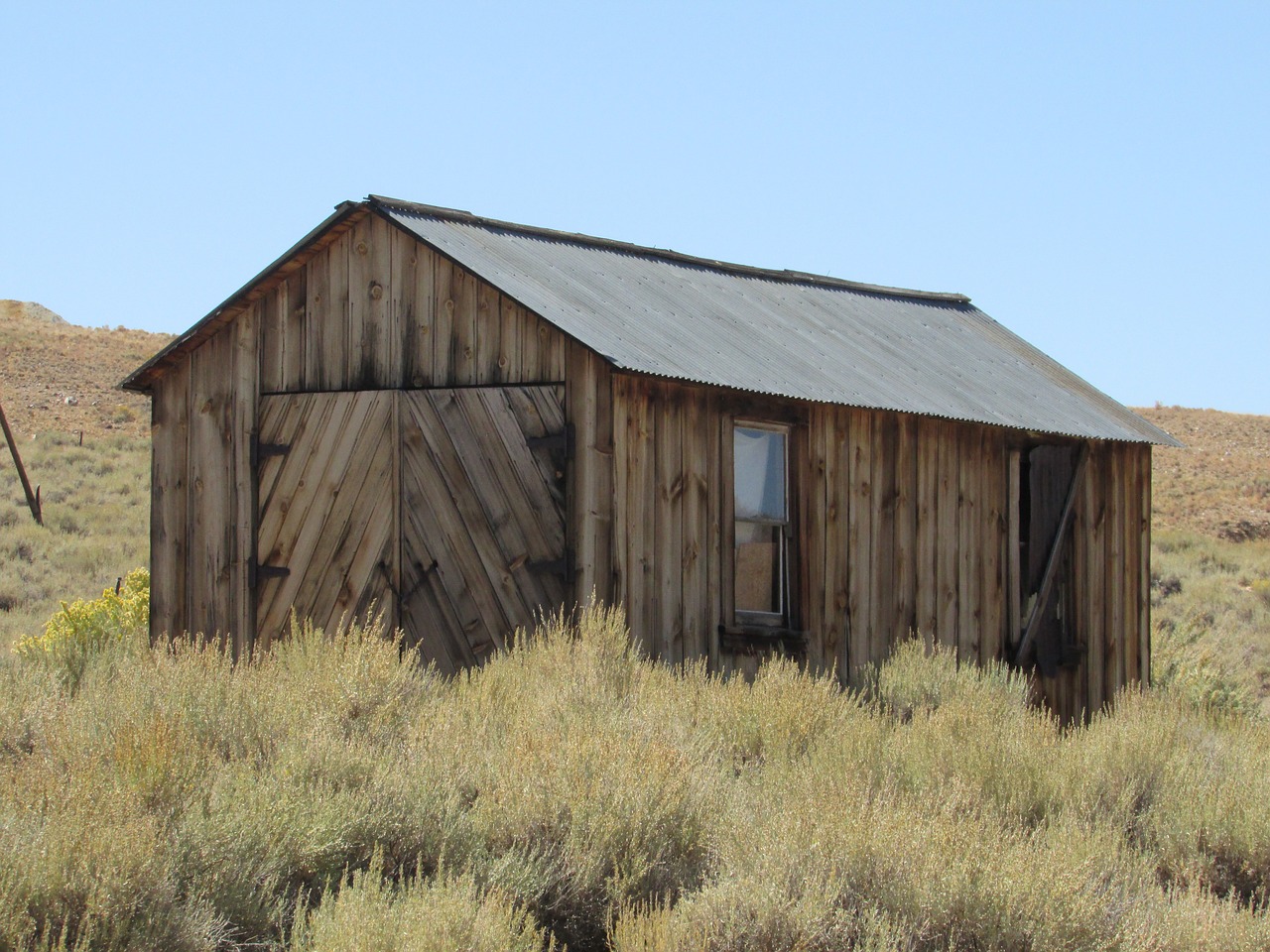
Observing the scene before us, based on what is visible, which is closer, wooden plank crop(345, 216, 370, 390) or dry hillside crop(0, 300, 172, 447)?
wooden plank crop(345, 216, 370, 390)

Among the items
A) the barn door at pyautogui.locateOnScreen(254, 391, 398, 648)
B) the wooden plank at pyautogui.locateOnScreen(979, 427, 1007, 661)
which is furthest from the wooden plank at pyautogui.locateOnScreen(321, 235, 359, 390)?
the wooden plank at pyautogui.locateOnScreen(979, 427, 1007, 661)

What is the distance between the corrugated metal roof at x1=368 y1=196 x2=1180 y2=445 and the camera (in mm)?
10398

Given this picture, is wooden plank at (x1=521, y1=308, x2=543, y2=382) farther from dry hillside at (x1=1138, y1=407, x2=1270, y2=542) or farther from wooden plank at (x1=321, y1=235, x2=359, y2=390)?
dry hillside at (x1=1138, y1=407, x2=1270, y2=542)

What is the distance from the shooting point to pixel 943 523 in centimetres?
1233

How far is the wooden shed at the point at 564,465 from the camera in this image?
984 centimetres

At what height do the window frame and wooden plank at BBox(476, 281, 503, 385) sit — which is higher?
wooden plank at BBox(476, 281, 503, 385)

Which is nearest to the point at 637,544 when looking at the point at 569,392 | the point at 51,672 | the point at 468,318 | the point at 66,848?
the point at 569,392

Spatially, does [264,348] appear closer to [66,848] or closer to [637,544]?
[637,544]

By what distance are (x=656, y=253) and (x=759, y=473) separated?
3.73m

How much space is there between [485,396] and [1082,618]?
21.2ft

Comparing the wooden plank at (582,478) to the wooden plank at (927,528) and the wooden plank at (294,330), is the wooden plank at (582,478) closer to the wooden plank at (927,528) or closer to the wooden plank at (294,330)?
the wooden plank at (294,330)

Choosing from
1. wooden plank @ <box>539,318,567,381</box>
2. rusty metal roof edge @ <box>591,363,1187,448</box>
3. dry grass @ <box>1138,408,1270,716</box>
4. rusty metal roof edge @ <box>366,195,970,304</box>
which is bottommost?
dry grass @ <box>1138,408,1270,716</box>

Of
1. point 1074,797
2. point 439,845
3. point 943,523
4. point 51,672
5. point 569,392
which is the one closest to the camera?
point 439,845

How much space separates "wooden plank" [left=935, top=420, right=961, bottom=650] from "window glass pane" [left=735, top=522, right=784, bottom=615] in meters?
1.81
